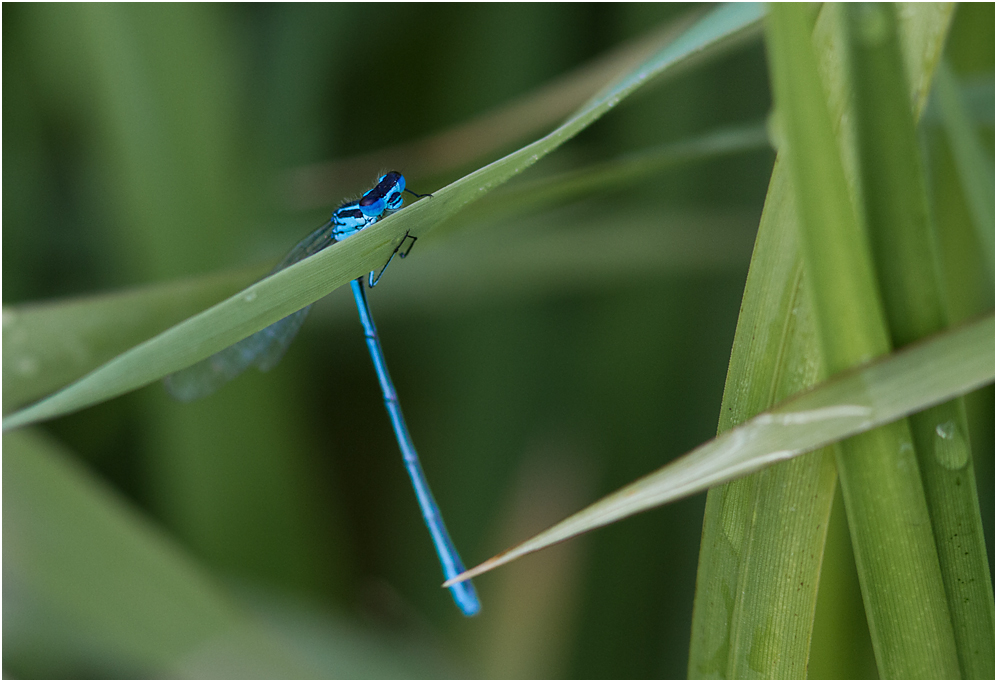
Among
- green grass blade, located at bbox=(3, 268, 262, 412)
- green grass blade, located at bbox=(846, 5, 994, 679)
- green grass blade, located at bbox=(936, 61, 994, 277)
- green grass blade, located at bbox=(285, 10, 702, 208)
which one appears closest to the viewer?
green grass blade, located at bbox=(846, 5, 994, 679)

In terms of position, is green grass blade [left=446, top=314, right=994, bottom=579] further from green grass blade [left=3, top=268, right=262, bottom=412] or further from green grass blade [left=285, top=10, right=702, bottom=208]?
green grass blade [left=285, top=10, right=702, bottom=208]

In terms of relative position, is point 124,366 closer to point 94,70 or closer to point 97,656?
point 97,656

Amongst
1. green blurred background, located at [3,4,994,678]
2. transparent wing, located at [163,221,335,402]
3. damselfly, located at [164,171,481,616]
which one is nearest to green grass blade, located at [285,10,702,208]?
green blurred background, located at [3,4,994,678]

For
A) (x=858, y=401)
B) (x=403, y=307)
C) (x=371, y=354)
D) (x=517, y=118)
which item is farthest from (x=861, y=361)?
(x=403, y=307)

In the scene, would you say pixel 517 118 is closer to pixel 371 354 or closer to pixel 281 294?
pixel 371 354

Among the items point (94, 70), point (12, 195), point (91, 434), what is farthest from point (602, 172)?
point (12, 195)

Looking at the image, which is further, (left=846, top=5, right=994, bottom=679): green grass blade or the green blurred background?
the green blurred background
